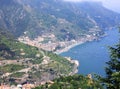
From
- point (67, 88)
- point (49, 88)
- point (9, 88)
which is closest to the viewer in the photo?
point (67, 88)

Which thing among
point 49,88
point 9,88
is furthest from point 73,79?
point 9,88

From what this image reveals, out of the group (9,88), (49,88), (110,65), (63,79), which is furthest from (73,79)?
(110,65)

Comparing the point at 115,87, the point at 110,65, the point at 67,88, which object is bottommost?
the point at 115,87

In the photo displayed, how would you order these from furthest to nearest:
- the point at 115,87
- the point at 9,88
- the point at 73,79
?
the point at 9,88 < the point at 73,79 < the point at 115,87

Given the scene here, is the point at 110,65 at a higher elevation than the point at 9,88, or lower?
lower

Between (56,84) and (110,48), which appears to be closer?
(110,48)

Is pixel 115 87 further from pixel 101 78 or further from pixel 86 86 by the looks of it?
pixel 86 86

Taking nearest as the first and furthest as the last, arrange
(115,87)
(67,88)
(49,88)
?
(115,87)
(67,88)
(49,88)

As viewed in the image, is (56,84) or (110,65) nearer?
(110,65)

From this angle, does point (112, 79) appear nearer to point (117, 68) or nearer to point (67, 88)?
point (117, 68)
